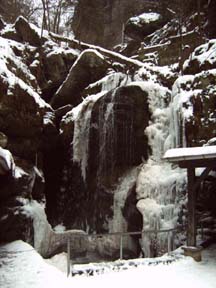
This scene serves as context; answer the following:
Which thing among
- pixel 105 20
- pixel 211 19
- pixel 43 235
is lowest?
pixel 43 235

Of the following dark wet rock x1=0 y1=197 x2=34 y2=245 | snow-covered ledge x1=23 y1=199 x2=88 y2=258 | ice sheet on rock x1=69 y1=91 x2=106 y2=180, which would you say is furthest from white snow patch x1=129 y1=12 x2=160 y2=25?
dark wet rock x1=0 y1=197 x2=34 y2=245

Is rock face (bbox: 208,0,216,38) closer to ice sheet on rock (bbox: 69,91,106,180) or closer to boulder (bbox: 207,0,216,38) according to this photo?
boulder (bbox: 207,0,216,38)

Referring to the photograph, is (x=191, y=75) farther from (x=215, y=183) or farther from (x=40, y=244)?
(x=40, y=244)

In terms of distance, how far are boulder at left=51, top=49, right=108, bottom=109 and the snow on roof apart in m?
11.4

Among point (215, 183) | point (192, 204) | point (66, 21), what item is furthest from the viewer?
point (66, 21)

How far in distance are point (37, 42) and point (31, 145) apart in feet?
28.9

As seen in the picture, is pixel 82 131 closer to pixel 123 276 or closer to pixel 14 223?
pixel 14 223

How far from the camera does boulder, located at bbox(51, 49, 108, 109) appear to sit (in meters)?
18.7

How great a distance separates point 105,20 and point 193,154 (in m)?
26.8

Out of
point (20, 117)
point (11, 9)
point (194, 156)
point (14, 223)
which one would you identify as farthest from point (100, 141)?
point (11, 9)

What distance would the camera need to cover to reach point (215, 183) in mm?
11500

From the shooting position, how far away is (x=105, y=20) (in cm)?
3161

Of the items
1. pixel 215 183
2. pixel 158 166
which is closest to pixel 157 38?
pixel 158 166

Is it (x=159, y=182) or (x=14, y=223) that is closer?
(x=14, y=223)
